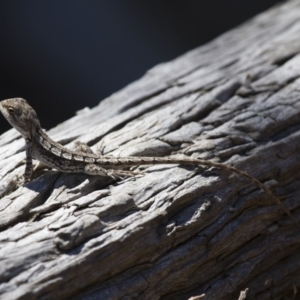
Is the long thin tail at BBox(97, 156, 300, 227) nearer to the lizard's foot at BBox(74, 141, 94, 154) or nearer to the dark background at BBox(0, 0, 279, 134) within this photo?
the lizard's foot at BBox(74, 141, 94, 154)

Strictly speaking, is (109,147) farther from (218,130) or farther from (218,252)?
(218,252)

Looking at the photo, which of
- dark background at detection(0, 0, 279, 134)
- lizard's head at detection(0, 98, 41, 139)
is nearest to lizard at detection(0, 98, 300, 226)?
lizard's head at detection(0, 98, 41, 139)

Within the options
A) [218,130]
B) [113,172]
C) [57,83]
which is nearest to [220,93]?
[218,130]

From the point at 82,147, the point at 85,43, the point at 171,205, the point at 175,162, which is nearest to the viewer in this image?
the point at 171,205

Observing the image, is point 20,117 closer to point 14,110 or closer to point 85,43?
point 14,110

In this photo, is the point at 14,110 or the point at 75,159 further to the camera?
the point at 14,110

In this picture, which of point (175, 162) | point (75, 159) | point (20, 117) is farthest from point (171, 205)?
point (20, 117)

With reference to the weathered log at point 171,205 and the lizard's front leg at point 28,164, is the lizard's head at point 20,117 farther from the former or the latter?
the weathered log at point 171,205
